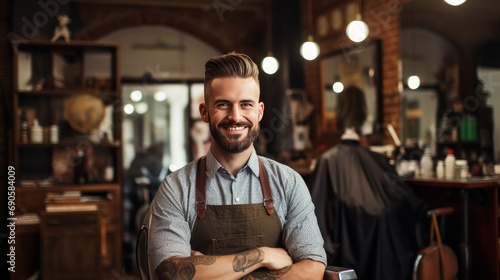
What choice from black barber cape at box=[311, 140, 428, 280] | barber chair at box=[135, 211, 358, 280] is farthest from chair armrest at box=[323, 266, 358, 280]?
black barber cape at box=[311, 140, 428, 280]

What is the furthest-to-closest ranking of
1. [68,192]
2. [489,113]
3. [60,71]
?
[60,71] → [68,192] → [489,113]

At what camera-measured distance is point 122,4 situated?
Answer: 282 inches

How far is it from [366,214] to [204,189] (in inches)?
78.9

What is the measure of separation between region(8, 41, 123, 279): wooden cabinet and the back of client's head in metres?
2.36

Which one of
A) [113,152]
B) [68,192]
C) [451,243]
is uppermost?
[113,152]

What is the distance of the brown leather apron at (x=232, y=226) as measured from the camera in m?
1.84

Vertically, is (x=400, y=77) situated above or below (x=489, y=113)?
above

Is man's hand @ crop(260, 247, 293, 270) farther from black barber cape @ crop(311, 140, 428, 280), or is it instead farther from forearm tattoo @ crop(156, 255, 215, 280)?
black barber cape @ crop(311, 140, 428, 280)

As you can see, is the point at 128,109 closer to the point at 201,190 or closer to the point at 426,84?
the point at 426,84

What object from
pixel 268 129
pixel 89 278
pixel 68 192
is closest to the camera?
pixel 89 278

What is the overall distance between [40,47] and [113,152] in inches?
46.6

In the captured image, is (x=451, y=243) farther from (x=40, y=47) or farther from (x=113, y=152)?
(x=40, y=47)

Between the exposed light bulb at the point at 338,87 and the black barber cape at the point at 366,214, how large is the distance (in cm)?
200

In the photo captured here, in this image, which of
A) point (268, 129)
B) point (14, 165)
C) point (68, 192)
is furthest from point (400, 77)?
point (14, 165)
